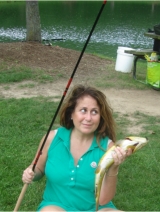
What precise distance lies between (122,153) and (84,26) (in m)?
16.9

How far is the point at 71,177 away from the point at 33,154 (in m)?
1.78

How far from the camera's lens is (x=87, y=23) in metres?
19.4

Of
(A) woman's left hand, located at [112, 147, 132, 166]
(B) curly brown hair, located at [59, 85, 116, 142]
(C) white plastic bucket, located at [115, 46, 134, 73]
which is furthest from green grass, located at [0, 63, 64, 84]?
(A) woman's left hand, located at [112, 147, 132, 166]

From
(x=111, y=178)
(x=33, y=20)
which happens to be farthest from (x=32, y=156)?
(x=33, y=20)

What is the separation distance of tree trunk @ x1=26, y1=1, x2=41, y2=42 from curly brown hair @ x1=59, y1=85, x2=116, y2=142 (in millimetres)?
7206

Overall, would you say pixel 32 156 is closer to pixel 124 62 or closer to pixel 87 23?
pixel 124 62

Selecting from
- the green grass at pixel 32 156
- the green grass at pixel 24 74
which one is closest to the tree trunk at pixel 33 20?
the green grass at pixel 24 74

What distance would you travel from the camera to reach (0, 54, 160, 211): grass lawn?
3213mm

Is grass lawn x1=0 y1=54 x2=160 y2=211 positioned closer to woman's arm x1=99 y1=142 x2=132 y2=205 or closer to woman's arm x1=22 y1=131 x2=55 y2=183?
woman's arm x1=22 y1=131 x2=55 y2=183

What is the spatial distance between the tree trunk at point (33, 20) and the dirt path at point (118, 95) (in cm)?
283

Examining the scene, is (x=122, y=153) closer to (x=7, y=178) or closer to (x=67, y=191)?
(x=67, y=191)

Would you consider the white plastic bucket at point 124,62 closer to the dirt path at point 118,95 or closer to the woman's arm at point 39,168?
the dirt path at point 118,95

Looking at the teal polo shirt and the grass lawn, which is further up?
the teal polo shirt

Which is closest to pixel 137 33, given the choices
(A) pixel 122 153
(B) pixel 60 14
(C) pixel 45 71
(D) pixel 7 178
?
(B) pixel 60 14
